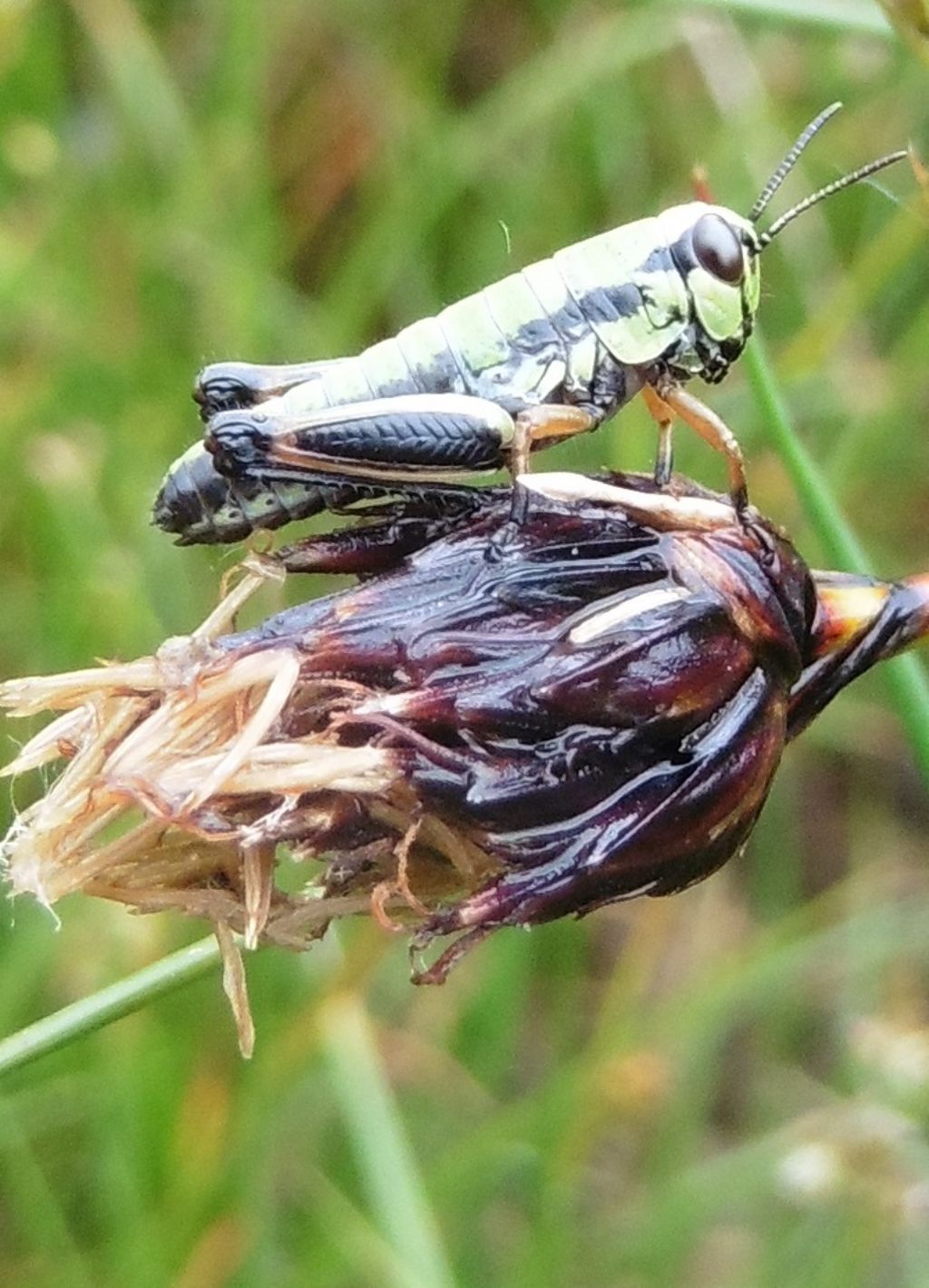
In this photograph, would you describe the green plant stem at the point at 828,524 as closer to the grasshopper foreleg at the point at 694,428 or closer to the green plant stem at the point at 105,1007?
the grasshopper foreleg at the point at 694,428

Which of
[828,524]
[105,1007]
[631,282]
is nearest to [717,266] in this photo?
[631,282]

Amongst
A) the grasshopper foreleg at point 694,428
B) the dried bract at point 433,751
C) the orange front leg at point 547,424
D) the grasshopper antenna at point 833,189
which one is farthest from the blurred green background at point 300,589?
the dried bract at point 433,751

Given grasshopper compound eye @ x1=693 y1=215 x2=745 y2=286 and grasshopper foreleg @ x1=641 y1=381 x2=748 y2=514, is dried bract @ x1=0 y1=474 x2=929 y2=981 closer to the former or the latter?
grasshopper foreleg @ x1=641 y1=381 x2=748 y2=514

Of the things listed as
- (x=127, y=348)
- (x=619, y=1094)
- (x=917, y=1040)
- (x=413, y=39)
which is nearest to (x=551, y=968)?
(x=619, y=1094)

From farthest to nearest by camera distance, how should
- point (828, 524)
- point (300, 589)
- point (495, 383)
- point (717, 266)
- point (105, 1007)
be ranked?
point (300, 589)
point (717, 266)
point (495, 383)
point (828, 524)
point (105, 1007)

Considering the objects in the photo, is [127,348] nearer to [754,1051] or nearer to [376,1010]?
[376,1010]

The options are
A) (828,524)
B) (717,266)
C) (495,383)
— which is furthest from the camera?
(717,266)

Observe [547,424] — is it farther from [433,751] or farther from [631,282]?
[433,751]
